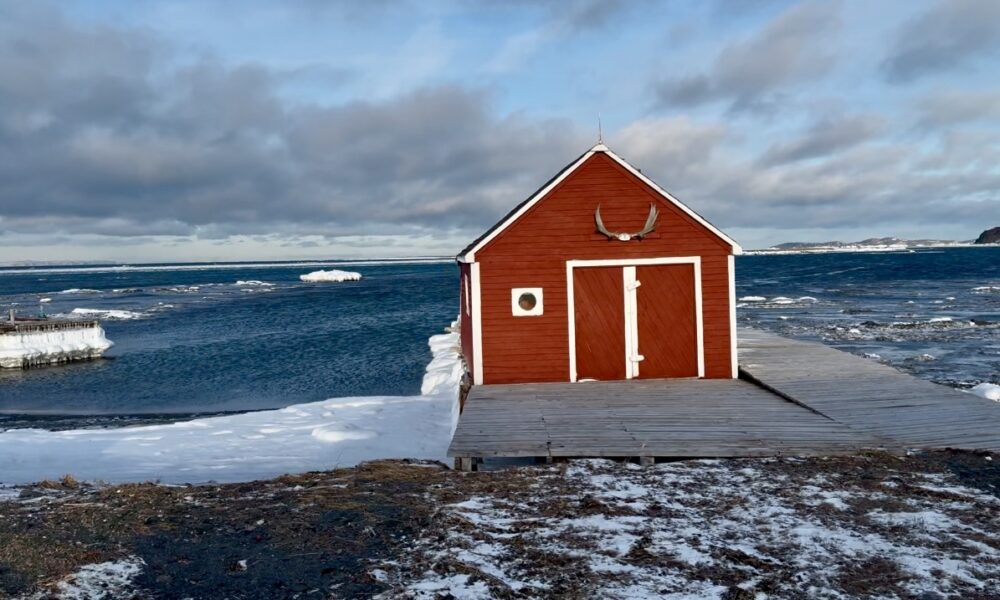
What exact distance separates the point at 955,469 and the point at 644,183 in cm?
718

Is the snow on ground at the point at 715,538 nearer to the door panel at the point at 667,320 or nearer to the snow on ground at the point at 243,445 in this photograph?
the door panel at the point at 667,320

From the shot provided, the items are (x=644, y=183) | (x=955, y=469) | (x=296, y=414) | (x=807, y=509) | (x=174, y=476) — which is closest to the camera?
(x=807, y=509)

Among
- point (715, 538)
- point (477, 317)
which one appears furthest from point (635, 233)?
point (715, 538)

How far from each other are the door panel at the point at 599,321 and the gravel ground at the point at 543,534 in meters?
4.71

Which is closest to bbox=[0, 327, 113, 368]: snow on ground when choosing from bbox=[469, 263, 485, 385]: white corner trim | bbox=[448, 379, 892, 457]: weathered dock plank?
bbox=[469, 263, 485, 385]: white corner trim

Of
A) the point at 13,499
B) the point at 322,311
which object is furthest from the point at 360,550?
the point at 322,311

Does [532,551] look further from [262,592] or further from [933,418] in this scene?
[933,418]

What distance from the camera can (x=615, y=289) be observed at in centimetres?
1382

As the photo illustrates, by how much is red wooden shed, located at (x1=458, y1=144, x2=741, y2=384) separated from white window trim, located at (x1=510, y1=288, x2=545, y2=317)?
19mm

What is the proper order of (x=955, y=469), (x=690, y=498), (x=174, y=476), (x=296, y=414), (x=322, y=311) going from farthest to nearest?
(x=322, y=311) < (x=296, y=414) < (x=174, y=476) < (x=955, y=469) < (x=690, y=498)

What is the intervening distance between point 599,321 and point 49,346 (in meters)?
29.0

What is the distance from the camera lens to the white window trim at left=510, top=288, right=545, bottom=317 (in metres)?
13.7

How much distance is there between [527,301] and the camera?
13797mm

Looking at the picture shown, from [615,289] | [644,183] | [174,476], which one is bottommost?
[174,476]
